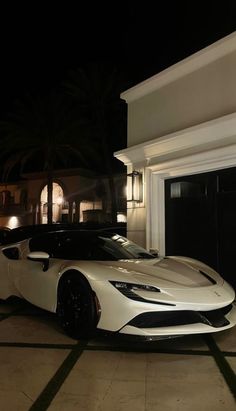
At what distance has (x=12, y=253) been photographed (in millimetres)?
5621

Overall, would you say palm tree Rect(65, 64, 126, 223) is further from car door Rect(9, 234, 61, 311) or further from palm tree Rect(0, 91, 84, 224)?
car door Rect(9, 234, 61, 311)

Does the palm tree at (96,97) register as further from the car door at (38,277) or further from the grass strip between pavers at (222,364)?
the grass strip between pavers at (222,364)

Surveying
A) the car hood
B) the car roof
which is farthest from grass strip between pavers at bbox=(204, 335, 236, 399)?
the car roof

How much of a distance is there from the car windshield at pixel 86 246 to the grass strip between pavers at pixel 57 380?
112cm

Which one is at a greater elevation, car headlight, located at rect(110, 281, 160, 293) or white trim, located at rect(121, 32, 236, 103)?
white trim, located at rect(121, 32, 236, 103)

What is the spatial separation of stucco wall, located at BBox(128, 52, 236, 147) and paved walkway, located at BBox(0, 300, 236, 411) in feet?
12.8

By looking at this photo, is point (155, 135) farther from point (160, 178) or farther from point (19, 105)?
point (19, 105)

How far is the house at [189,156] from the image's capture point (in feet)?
21.8

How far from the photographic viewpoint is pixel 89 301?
3.99 metres

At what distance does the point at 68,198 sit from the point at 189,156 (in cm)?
1820

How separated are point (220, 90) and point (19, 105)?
13.2 m

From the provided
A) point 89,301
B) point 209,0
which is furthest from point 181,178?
point 209,0

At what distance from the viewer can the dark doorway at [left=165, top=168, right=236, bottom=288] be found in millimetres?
6691

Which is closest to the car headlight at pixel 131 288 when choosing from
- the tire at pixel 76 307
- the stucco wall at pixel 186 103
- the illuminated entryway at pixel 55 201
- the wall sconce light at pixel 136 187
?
the tire at pixel 76 307
